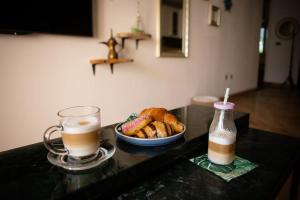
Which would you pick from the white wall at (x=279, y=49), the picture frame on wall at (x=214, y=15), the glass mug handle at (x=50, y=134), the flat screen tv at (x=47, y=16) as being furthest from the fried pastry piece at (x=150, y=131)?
the white wall at (x=279, y=49)

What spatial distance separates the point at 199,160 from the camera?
0.82m

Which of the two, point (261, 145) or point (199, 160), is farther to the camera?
point (261, 145)

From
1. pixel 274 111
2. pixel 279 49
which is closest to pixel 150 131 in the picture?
pixel 274 111

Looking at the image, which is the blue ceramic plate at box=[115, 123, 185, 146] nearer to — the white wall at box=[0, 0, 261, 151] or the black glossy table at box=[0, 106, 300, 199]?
the black glossy table at box=[0, 106, 300, 199]

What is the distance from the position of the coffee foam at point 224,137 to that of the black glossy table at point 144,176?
12 cm

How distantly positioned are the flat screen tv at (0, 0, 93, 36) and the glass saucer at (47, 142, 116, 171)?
4.18 ft

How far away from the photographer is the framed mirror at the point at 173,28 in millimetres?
2744

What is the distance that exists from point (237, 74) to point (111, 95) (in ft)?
10.8

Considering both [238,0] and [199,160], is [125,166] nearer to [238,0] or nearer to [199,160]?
[199,160]

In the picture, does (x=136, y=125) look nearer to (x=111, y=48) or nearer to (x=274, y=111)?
(x=111, y=48)

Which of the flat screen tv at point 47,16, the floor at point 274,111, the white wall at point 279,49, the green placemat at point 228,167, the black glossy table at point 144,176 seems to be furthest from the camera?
the white wall at point 279,49

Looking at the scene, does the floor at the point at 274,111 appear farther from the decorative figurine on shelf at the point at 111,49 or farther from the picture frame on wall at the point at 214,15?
the decorative figurine on shelf at the point at 111,49

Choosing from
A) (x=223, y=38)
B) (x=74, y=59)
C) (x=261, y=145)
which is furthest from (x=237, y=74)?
(x=261, y=145)

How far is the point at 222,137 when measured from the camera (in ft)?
2.42
